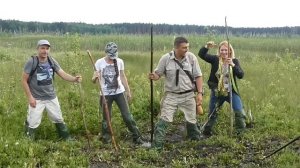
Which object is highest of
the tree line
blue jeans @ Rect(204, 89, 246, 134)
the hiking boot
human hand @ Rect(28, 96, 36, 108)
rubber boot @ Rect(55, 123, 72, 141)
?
the tree line

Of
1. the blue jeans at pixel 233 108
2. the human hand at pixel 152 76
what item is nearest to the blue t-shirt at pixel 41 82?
the human hand at pixel 152 76

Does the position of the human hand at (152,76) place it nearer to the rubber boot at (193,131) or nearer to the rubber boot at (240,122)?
the rubber boot at (193,131)

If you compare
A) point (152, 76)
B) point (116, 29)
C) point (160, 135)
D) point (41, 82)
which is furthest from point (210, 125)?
point (116, 29)

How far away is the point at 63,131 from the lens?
832 cm

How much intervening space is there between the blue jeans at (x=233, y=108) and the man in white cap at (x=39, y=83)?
276 cm

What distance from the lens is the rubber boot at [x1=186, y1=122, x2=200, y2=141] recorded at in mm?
8195

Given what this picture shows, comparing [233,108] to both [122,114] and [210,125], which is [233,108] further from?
[122,114]

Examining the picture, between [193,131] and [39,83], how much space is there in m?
2.98

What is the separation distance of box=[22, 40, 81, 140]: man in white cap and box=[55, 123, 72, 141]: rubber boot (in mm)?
263

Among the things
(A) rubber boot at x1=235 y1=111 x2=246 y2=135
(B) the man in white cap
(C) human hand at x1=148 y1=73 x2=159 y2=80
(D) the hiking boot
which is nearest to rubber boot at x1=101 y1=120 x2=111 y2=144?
(B) the man in white cap

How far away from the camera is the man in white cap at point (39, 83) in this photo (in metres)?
7.74

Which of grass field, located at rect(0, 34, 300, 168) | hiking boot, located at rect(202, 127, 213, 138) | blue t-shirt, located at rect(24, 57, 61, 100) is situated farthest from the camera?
hiking boot, located at rect(202, 127, 213, 138)

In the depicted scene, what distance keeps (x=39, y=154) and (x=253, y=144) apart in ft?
12.6

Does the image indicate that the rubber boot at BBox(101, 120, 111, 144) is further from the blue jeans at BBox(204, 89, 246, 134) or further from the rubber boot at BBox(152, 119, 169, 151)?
the blue jeans at BBox(204, 89, 246, 134)
